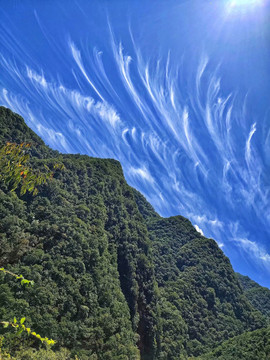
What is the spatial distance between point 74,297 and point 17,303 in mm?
9910

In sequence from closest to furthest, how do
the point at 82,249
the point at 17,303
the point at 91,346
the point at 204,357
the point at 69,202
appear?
1. the point at 17,303
2. the point at 91,346
3. the point at 82,249
4. the point at 69,202
5. the point at 204,357

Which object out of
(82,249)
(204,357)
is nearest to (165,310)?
(204,357)

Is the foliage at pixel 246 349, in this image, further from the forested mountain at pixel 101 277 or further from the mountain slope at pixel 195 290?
the forested mountain at pixel 101 277

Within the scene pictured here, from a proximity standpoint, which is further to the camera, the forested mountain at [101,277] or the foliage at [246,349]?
the foliage at [246,349]

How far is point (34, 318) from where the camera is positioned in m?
30.7

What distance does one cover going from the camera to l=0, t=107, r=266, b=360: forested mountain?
114 feet

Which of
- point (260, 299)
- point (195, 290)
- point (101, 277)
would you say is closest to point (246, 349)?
point (195, 290)

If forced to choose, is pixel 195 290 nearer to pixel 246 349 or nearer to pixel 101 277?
pixel 246 349

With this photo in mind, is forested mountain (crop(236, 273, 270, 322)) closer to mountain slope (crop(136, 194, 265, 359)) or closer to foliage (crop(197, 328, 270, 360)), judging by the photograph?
mountain slope (crop(136, 194, 265, 359))

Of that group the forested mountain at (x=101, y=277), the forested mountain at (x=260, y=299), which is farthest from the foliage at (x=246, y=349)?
the forested mountain at (x=260, y=299)

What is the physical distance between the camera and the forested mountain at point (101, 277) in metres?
34.8

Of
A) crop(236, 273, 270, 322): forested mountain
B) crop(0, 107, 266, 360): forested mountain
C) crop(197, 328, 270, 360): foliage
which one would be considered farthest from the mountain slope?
crop(236, 273, 270, 322): forested mountain

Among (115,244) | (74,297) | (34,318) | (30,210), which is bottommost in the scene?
(34,318)

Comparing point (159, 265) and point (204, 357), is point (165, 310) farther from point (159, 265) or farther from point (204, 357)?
point (159, 265)
